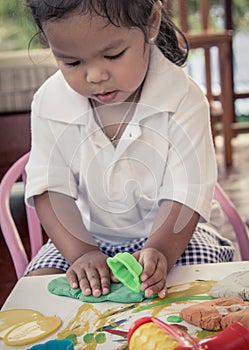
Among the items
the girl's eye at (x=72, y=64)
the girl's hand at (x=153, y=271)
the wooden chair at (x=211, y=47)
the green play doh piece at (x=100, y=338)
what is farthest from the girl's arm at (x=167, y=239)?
the wooden chair at (x=211, y=47)

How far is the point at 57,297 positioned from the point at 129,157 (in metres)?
0.30

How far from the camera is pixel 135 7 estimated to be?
91 cm

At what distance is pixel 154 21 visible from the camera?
38.5 inches

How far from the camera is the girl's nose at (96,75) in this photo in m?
0.87

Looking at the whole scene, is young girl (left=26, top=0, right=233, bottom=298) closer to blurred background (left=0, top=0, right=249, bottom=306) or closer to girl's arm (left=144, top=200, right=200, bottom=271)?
girl's arm (left=144, top=200, right=200, bottom=271)

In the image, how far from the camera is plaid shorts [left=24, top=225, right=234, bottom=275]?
100 cm

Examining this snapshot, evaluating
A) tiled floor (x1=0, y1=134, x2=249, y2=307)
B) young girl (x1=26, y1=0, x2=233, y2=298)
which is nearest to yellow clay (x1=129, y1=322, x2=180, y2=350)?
young girl (x1=26, y1=0, x2=233, y2=298)

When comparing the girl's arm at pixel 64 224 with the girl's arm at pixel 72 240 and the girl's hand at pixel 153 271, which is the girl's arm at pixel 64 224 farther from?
the girl's hand at pixel 153 271

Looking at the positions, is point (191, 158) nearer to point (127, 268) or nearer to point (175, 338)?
point (127, 268)

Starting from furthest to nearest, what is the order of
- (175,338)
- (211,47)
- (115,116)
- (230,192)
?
(211,47) → (230,192) → (115,116) → (175,338)

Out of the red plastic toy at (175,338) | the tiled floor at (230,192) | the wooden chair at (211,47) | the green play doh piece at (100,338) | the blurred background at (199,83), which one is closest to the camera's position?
the red plastic toy at (175,338)

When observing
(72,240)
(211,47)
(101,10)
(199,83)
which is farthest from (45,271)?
(199,83)

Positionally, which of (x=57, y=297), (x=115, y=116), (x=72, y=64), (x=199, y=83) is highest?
(x=72, y=64)

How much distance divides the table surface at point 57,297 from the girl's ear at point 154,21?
0.35 metres
